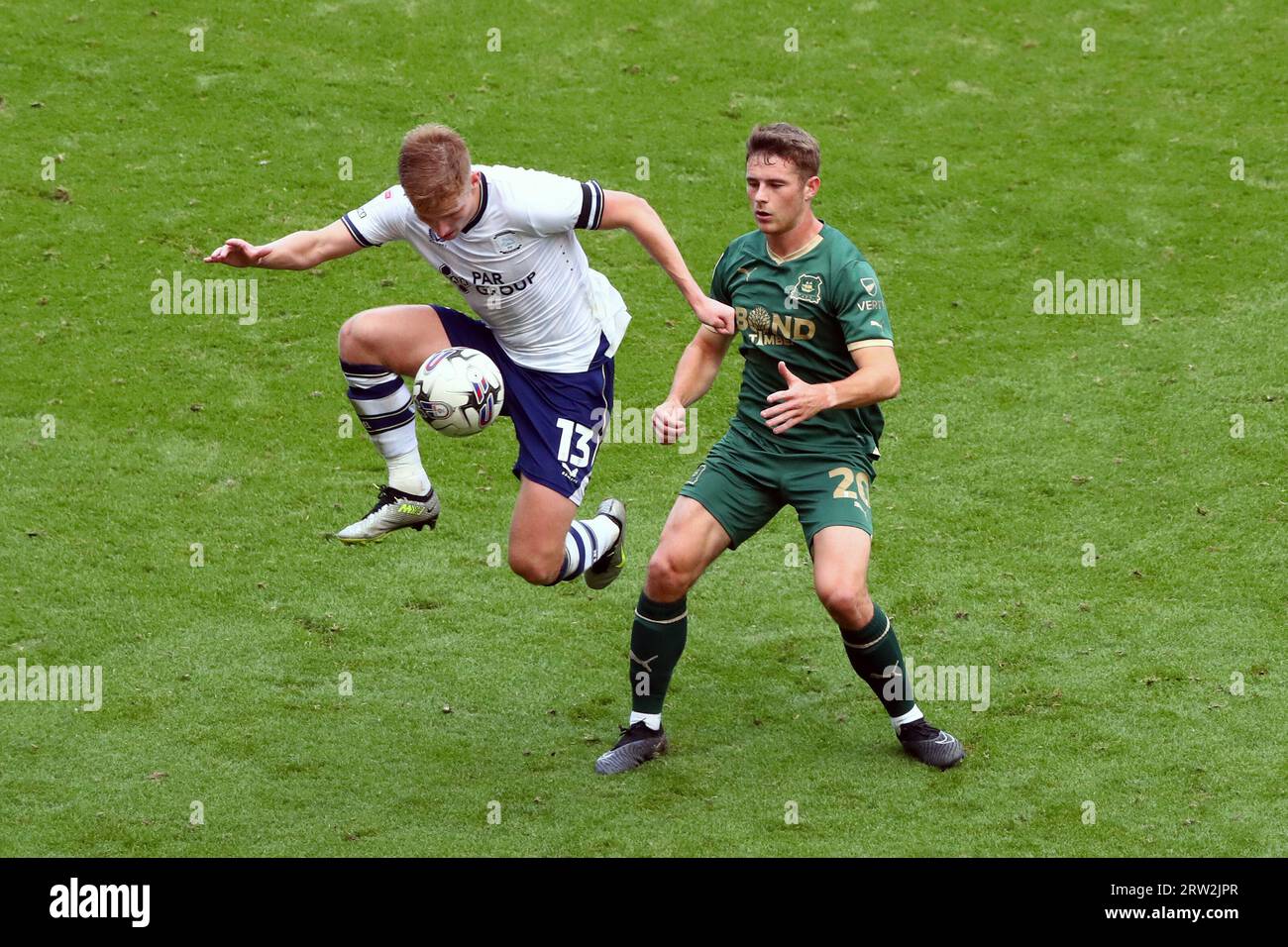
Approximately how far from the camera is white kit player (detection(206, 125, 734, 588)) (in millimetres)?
6668

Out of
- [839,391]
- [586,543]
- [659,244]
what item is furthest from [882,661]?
[659,244]

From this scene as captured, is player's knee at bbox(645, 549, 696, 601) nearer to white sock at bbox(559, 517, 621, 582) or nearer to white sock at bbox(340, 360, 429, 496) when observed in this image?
white sock at bbox(559, 517, 621, 582)

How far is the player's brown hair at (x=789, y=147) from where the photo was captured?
6520 mm

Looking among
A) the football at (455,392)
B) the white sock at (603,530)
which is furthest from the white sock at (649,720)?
the football at (455,392)

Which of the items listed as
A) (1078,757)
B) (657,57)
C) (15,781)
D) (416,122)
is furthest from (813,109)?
(15,781)

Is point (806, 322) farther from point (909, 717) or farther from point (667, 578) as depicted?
point (909, 717)

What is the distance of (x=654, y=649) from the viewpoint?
7098 millimetres

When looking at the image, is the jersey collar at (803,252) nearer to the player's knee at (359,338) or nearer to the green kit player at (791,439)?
the green kit player at (791,439)

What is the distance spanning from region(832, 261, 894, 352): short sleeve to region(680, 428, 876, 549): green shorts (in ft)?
1.95

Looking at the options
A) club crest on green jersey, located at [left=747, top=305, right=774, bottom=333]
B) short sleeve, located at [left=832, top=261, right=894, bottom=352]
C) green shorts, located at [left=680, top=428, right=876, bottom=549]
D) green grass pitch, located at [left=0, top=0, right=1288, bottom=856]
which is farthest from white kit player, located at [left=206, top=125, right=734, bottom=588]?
green grass pitch, located at [left=0, top=0, right=1288, bottom=856]

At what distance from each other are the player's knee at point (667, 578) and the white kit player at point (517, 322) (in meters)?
0.50

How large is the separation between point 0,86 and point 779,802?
1026 centimetres

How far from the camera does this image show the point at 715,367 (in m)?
7.10

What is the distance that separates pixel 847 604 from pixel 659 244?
1728 millimetres
